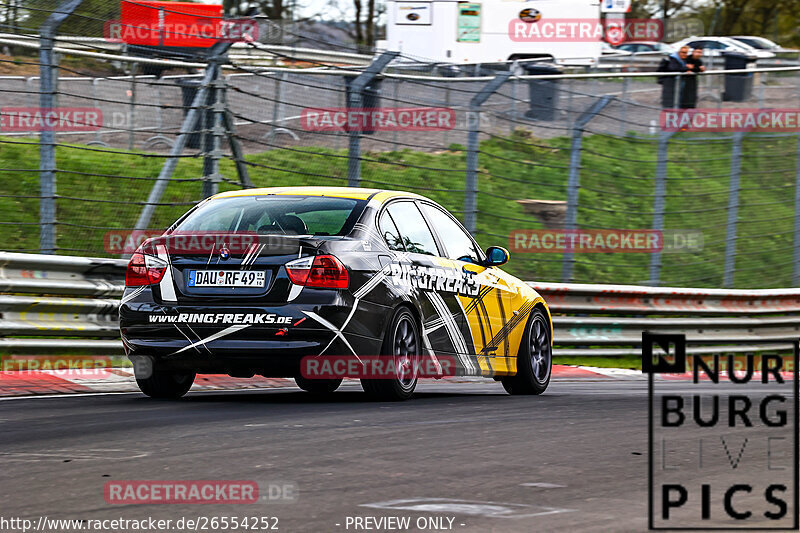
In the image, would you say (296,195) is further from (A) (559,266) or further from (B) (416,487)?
(A) (559,266)

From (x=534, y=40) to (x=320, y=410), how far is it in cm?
2670

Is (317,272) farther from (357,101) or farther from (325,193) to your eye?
(357,101)

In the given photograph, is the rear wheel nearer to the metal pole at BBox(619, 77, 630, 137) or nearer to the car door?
the car door

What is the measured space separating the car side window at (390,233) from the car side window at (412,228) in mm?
65

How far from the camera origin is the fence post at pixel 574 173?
15.3m

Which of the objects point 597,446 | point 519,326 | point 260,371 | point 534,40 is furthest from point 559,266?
point 534,40

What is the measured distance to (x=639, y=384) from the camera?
1269 centimetres

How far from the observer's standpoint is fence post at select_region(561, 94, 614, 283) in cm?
1526

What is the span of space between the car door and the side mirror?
0.06 meters

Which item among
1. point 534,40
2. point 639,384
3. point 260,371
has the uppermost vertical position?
point 534,40

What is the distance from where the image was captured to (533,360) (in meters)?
11.2

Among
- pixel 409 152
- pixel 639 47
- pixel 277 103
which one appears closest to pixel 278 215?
pixel 277 103

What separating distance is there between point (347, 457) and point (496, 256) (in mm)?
4469

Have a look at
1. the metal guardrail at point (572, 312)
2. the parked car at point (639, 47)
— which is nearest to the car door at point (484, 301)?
the metal guardrail at point (572, 312)
